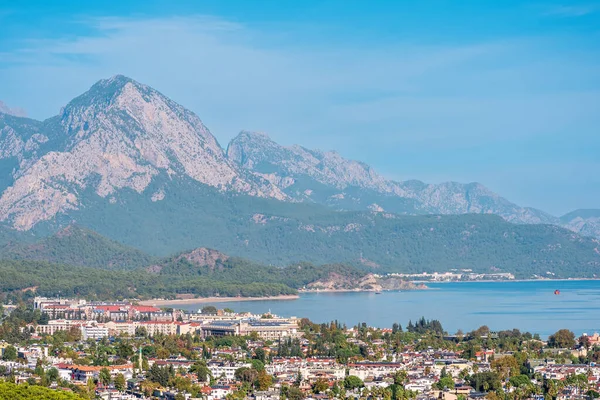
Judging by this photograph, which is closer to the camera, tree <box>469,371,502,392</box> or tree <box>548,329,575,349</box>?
tree <box>469,371,502,392</box>

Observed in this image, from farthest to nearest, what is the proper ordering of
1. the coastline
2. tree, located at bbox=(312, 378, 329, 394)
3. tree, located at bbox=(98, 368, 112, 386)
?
the coastline < tree, located at bbox=(98, 368, 112, 386) < tree, located at bbox=(312, 378, 329, 394)

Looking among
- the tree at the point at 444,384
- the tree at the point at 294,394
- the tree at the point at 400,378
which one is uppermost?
the tree at the point at 400,378

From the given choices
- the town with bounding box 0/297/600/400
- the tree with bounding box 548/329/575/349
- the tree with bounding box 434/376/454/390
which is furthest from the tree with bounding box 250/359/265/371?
the tree with bounding box 548/329/575/349

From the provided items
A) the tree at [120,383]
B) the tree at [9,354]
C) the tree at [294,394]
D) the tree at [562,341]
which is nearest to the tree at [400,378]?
the tree at [294,394]

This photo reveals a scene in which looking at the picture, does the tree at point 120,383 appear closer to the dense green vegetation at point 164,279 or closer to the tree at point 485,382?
the tree at point 485,382

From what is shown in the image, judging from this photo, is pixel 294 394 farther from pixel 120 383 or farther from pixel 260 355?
pixel 260 355

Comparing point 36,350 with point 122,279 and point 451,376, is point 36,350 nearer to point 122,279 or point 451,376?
point 451,376

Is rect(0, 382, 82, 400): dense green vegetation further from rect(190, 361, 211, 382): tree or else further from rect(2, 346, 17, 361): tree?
rect(2, 346, 17, 361): tree

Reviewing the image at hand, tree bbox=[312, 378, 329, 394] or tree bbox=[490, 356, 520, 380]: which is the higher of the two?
tree bbox=[490, 356, 520, 380]

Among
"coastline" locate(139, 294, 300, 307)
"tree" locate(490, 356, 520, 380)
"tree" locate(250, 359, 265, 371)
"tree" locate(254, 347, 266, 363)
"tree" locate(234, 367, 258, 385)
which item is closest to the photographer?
"tree" locate(234, 367, 258, 385)
